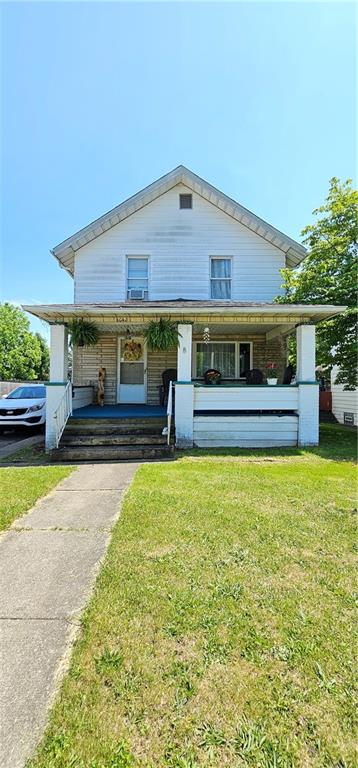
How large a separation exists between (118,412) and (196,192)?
303 inches

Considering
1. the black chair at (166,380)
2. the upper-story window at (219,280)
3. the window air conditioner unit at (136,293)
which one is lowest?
the black chair at (166,380)

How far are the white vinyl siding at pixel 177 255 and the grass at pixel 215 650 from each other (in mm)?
8711

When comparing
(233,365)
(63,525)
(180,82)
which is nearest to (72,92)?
(180,82)

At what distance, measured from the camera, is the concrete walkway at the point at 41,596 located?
1627 mm

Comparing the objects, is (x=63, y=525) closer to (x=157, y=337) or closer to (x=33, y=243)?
(x=157, y=337)

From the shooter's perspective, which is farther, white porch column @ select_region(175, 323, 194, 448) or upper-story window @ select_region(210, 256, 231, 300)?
upper-story window @ select_region(210, 256, 231, 300)

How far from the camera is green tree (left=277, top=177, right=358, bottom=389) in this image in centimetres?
945

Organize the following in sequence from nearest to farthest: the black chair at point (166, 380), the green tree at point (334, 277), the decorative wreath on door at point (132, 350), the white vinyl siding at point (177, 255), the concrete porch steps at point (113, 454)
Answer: the concrete porch steps at point (113, 454) → the green tree at point (334, 277) → the black chair at point (166, 380) → the white vinyl siding at point (177, 255) → the decorative wreath on door at point (132, 350)

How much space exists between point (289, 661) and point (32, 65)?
13118 mm

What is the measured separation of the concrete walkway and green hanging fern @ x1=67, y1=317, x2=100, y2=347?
4.83 meters

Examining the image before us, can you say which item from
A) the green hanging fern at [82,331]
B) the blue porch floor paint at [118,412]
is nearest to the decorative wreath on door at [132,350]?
the blue porch floor paint at [118,412]

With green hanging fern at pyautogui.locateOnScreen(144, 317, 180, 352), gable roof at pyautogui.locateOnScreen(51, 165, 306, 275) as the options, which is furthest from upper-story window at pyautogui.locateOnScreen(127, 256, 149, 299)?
green hanging fern at pyautogui.locateOnScreen(144, 317, 180, 352)

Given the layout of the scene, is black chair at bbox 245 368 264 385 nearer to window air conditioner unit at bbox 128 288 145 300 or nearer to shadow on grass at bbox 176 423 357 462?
shadow on grass at bbox 176 423 357 462

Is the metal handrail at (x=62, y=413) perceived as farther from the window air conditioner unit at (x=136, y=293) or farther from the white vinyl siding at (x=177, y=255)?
the window air conditioner unit at (x=136, y=293)
